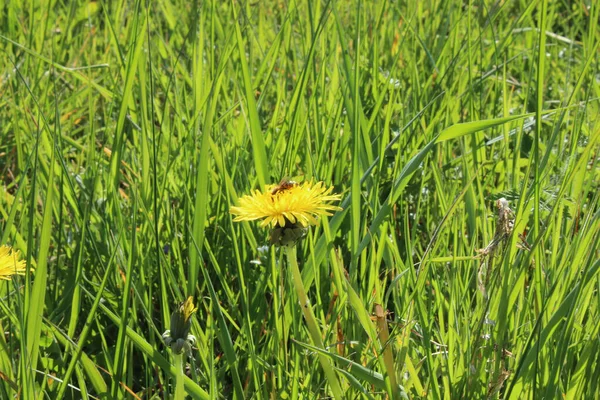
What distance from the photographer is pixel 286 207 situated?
91 cm

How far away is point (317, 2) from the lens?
1500 mm

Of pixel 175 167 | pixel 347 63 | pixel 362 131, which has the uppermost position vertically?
pixel 347 63

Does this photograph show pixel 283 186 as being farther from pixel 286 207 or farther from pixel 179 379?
pixel 179 379

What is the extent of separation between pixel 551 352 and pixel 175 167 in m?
0.85

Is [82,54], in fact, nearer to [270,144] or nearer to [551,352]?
[270,144]

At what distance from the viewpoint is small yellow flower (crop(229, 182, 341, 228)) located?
2.94 feet

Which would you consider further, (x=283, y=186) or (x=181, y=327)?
(x=283, y=186)

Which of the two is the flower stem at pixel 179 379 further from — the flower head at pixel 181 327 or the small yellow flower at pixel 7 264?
the small yellow flower at pixel 7 264

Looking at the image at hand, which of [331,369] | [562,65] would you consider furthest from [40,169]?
[562,65]

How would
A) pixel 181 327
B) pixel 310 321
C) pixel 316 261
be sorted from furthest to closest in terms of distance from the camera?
pixel 316 261
pixel 310 321
pixel 181 327

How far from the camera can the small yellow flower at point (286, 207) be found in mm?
897

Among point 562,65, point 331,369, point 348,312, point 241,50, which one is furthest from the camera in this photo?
point 562,65

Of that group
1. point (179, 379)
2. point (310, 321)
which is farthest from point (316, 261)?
point (179, 379)

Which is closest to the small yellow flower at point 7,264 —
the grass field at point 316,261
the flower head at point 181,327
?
the grass field at point 316,261
